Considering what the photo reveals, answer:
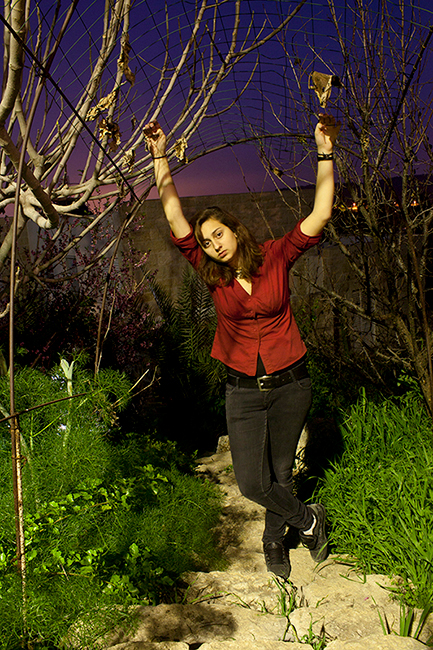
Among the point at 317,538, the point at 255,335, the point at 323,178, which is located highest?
the point at 323,178

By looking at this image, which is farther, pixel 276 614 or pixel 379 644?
pixel 276 614

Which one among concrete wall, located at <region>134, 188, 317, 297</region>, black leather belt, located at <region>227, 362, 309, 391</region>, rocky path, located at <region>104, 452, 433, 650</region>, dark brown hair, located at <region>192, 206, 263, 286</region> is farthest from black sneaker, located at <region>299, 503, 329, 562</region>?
concrete wall, located at <region>134, 188, 317, 297</region>

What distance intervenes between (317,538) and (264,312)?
1156 mm

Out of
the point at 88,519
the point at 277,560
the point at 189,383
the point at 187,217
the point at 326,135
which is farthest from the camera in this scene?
the point at 187,217

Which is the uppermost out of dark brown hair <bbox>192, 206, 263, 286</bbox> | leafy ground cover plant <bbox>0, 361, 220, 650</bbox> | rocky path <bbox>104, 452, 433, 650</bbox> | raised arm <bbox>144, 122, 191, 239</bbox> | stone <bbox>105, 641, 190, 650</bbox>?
raised arm <bbox>144, 122, 191, 239</bbox>

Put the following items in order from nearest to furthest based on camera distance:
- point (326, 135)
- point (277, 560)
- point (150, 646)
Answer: point (150, 646) → point (326, 135) → point (277, 560)

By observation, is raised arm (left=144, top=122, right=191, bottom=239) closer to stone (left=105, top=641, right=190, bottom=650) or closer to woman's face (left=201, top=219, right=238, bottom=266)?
woman's face (left=201, top=219, right=238, bottom=266)

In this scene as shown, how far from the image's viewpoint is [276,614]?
6.78 feet

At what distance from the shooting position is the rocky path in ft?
5.68

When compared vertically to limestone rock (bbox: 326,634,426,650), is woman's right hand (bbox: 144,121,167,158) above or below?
above

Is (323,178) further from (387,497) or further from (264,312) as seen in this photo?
(387,497)

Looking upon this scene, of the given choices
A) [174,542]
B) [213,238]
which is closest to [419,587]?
[174,542]

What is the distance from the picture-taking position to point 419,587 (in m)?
2.06

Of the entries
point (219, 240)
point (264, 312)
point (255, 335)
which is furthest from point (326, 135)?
point (255, 335)
